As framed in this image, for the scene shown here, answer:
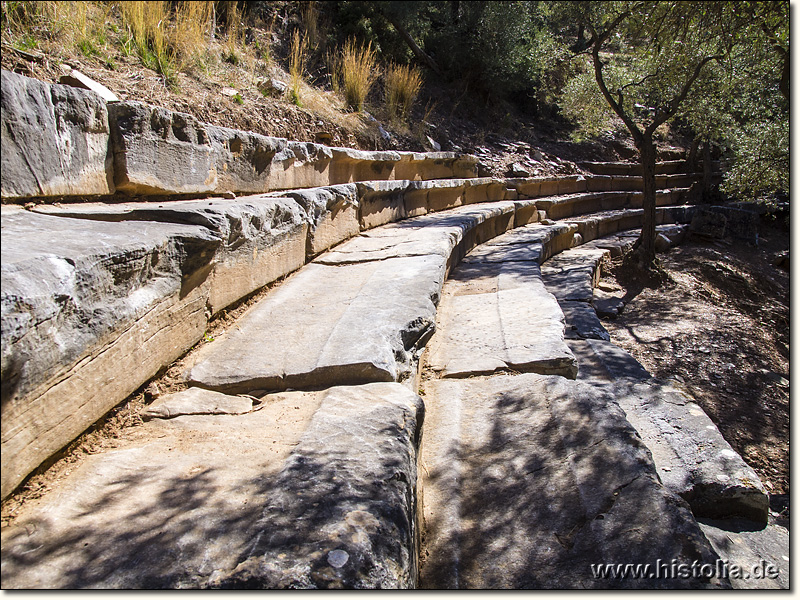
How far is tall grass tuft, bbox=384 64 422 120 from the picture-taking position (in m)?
7.94

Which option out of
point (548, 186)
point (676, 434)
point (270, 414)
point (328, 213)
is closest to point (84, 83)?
point (328, 213)

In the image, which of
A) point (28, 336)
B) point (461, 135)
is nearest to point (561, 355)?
point (28, 336)

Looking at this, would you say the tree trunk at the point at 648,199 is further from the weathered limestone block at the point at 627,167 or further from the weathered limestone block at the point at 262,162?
the weathered limestone block at the point at 627,167

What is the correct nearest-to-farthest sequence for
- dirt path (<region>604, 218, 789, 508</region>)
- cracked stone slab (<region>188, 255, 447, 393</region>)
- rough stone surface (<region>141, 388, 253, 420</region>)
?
rough stone surface (<region>141, 388, 253, 420</region>), cracked stone slab (<region>188, 255, 447, 393</region>), dirt path (<region>604, 218, 789, 508</region>)

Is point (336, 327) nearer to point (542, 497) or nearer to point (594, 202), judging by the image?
point (542, 497)

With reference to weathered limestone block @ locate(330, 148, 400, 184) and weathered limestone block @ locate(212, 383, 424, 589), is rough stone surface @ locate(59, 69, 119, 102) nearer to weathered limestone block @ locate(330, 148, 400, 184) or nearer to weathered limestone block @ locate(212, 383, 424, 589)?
→ weathered limestone block @ locate(330, 148, 400, 184)

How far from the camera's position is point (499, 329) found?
3449 mm

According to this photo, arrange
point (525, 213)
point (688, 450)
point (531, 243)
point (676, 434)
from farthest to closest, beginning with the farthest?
point (525, 213) → point (531, 243) → point (676, 434) → point (688, 450)

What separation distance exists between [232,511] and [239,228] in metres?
1.75

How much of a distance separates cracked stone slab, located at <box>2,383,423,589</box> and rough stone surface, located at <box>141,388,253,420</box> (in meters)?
0.06

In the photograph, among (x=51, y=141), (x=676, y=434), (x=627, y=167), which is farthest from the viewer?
(x=627, y=167)

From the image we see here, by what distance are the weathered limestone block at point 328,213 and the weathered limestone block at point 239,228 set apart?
0.03 metres

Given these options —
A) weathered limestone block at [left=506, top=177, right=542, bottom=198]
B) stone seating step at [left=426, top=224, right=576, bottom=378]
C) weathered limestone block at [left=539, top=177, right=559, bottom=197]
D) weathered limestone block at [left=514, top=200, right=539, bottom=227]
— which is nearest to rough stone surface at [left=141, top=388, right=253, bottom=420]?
stone seating step at [left=426, top=224, right=576, bottom=378]

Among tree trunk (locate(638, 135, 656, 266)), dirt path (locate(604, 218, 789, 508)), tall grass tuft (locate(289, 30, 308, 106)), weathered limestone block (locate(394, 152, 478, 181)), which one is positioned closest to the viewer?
dirt path (locate(604, 218, 789, 508))
